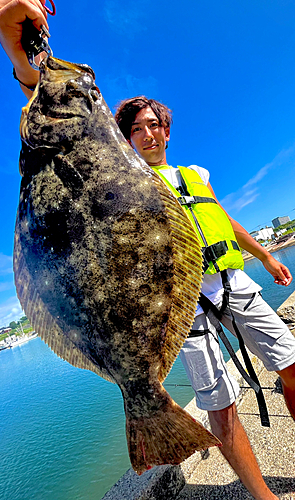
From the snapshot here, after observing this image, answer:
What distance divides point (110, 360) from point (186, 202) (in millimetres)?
1496

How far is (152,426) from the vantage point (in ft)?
4.54

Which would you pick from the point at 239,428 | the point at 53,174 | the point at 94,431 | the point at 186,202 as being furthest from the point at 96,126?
the point at 94,431

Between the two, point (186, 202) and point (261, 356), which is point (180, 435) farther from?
point (186, 202)

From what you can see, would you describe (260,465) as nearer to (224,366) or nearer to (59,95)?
(224,366)

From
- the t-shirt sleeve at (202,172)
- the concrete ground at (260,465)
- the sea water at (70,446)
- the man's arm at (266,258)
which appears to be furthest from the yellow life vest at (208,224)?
the sea water at (70,446)

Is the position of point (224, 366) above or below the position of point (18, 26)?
below

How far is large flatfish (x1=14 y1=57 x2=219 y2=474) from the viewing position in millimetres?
1389

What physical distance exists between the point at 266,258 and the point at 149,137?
181 cm

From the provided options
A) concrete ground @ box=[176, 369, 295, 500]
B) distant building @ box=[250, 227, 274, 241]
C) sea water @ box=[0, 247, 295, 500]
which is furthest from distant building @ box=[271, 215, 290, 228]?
concrete ground @ box=[176, 369, 295, 500]

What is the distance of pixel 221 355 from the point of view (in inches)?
85.1

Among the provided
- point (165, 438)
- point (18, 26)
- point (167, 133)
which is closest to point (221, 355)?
point (165, 438)

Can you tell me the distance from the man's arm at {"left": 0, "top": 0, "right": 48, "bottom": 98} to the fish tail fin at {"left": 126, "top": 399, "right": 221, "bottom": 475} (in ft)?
8.01

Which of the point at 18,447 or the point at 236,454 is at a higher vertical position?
the point at 236,454

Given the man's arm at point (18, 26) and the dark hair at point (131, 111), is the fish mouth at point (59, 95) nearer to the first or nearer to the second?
the man's arm at point (18, 26)
